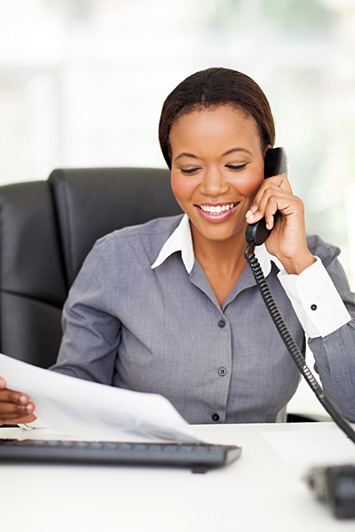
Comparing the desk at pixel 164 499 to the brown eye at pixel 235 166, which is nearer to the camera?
the desk at pixel 164 499

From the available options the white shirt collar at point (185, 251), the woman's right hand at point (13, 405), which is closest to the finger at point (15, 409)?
the woman's right hand at point (13, 405)

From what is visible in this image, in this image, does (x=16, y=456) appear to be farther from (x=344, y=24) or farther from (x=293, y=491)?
(x=344, y=24)

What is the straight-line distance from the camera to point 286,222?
4.02 feet

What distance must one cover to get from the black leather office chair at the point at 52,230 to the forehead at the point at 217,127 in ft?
1.12

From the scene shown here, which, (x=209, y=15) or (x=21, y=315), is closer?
(x=21, y=315)

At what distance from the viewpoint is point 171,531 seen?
0.64 metres

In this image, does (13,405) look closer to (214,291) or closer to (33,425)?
(33,425)

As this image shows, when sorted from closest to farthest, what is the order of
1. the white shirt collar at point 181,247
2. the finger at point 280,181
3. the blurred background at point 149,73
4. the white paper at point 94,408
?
the white paper at point 94,408, the finger at point 280,181, the white shirt collar at point 181,247, the blurred background at point 149,73

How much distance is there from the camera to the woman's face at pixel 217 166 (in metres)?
1.24

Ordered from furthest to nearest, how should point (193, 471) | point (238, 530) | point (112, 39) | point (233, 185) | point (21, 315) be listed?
point (112, 39) < point (21, 315) < point (233, 185) < point (193, 471) < point (238, 530)

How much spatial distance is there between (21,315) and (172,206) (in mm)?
450

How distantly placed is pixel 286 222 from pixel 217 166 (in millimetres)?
167

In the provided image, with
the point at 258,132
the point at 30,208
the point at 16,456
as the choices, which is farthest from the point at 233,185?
the point at 16,456

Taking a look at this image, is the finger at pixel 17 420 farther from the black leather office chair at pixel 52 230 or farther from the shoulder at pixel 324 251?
the shoulder at pixel 324 251
